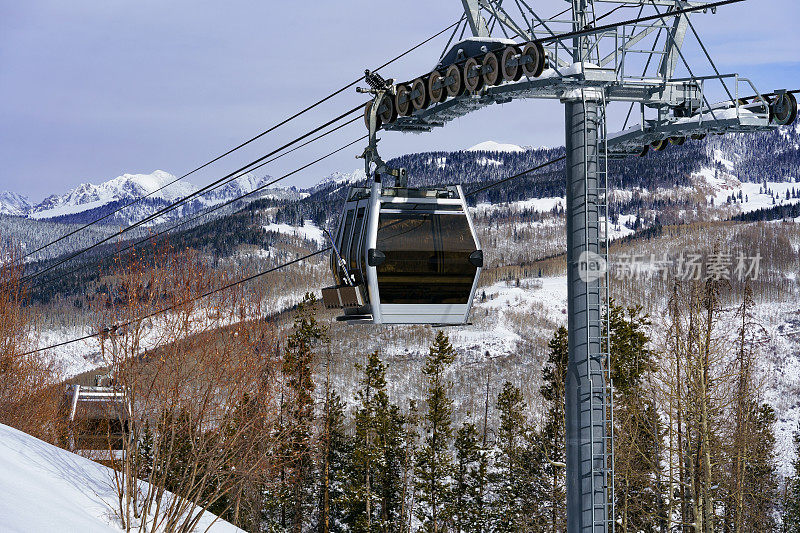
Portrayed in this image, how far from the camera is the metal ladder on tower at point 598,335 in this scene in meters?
9.31

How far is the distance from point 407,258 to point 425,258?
1.00 feet

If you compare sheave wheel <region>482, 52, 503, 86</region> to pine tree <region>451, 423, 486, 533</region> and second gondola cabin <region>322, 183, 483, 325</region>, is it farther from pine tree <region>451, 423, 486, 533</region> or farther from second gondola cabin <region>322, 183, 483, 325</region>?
pine tree <region>451, 423, 486, 533</region>

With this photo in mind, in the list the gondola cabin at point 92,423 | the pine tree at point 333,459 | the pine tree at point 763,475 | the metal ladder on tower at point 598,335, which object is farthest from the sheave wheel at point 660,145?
the pine tree at point 333,459

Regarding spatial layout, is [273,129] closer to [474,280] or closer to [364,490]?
[474,280]

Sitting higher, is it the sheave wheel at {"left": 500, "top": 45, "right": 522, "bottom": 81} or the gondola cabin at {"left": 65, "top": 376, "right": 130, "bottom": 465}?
the sheave wheel at {"left": 500, "top": 45, "right": 522, "bottom": 81}

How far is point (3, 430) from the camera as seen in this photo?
2025 centimetres

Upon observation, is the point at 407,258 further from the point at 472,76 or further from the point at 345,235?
the point at 472,76

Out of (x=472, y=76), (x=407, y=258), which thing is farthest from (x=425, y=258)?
(x=472, y=76)

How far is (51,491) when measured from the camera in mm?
15805
